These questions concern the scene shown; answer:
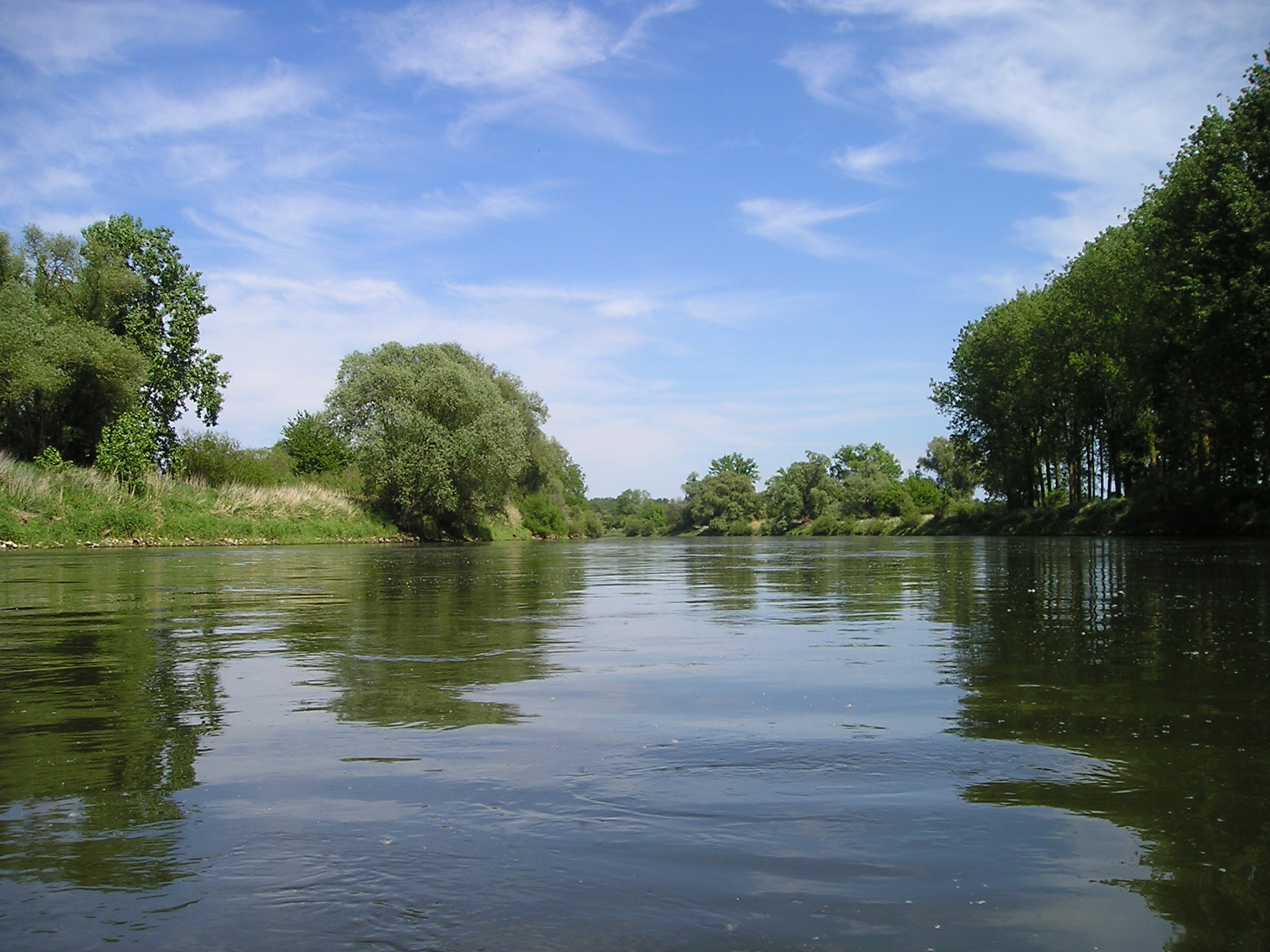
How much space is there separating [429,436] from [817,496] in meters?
75.6

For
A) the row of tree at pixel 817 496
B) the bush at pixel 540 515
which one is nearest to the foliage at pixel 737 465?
the row of tree at pixel 817 496

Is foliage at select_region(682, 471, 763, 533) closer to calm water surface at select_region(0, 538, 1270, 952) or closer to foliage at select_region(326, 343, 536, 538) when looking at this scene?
foliage at select_region(326, 343, 536, 538)

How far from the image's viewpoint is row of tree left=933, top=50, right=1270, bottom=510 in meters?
33.6

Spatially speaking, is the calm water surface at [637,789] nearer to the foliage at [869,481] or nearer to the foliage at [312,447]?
the foliage at [312,447]

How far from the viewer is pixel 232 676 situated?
6785mm

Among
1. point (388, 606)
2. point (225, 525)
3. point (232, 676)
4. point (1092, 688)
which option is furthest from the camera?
point (225, 525)

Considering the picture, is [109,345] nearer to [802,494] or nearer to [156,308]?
[156,308]

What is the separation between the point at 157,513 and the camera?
3891 centimetres

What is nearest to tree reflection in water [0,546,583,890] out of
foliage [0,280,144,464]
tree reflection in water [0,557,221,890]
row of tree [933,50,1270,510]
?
tree reflection in water [0,557,221,890]

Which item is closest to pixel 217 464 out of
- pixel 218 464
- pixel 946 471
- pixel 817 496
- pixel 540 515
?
pixel 218 464

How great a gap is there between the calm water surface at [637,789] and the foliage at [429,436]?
1786 inches

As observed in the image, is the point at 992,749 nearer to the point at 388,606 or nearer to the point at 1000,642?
the point at 1000,642

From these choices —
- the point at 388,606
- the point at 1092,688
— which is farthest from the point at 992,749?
the point at 388,606

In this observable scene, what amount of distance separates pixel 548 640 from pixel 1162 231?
1465 inches
